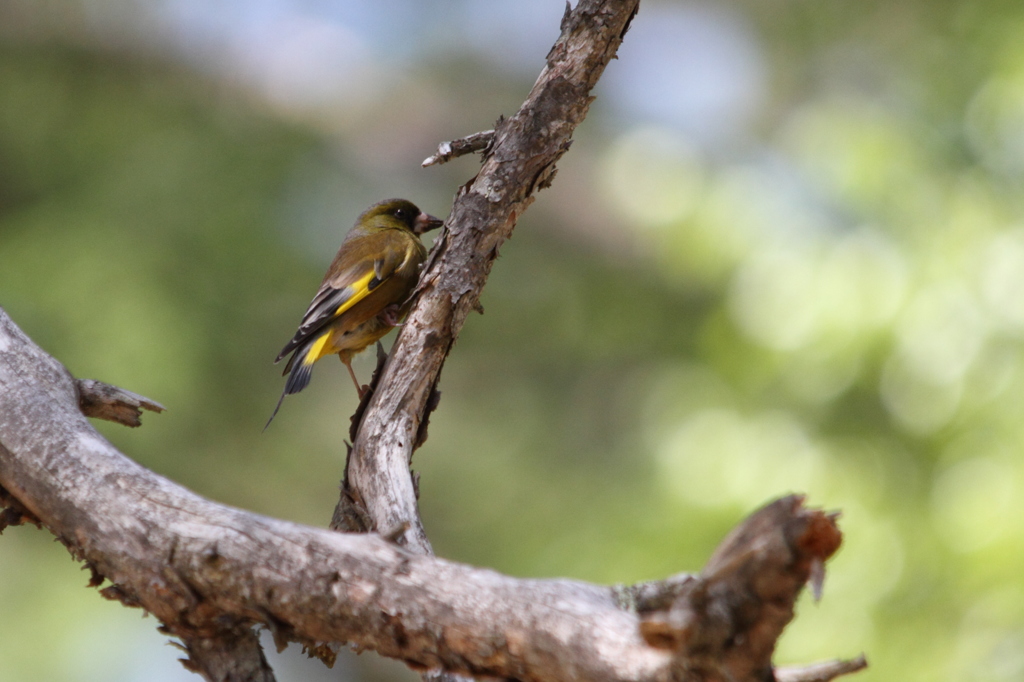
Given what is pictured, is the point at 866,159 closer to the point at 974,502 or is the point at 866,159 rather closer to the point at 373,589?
the point at 974,502

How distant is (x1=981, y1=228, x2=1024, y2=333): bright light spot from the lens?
13.3ft

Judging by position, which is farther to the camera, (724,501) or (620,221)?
(620,221)

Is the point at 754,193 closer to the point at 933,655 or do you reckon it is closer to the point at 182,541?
the point at 933,655

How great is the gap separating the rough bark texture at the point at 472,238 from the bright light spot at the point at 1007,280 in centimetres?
226

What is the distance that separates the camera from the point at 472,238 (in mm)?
2811

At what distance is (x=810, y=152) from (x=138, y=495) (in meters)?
3.87

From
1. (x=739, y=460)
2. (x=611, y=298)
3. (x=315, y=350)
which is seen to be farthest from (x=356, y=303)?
(x=611, y=298)

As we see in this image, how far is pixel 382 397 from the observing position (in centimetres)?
274

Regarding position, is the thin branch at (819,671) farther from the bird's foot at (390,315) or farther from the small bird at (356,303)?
the bird's foot at (390,315)

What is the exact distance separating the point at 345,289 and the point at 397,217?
76 cm

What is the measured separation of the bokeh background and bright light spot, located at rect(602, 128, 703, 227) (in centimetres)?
3

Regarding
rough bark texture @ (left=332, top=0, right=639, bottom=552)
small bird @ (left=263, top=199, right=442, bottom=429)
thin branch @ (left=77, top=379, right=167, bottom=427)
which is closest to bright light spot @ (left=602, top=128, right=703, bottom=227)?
small bird @ (left=263, top=199, right=442, bottom=429)

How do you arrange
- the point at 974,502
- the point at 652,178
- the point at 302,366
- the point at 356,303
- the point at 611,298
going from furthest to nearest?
1. the point at 611,298
2. the point at 652,178
3. the point at 974,502
4. the point at 356,303
5. the point at 302,366

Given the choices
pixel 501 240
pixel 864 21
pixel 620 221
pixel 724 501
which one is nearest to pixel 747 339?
pixel 724 501
